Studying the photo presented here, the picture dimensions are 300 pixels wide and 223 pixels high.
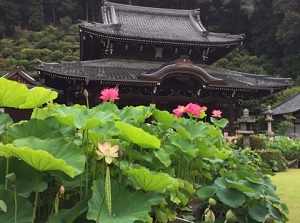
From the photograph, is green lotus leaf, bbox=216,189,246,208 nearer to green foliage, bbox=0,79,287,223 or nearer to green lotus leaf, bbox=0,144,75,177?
green foliage, bbox=0,79,287,223

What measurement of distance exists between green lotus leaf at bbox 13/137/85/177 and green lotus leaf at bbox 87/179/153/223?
122mm

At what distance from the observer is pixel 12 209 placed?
1.18 metres

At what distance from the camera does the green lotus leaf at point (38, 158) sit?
1.06 m

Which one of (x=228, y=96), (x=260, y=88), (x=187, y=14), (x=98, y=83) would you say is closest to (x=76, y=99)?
(x=98, y=83)

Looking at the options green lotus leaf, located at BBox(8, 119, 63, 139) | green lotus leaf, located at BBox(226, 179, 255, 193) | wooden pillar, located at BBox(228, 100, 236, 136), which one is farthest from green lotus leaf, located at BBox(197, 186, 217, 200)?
wooden pillar, located at BBox(228, 100, 236, 136)

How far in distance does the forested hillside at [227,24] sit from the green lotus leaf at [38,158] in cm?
2855

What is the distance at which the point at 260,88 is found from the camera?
11750mm

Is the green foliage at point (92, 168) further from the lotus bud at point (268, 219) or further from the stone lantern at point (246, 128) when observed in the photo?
the stone lantern at point (246, 128)

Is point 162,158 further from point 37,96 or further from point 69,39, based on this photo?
point 69,39

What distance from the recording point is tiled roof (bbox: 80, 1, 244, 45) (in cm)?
1259

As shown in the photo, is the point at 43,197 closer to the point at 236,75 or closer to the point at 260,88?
the point at 260,88

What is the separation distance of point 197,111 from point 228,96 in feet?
32.2

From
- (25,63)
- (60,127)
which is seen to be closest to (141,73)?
(60,127)

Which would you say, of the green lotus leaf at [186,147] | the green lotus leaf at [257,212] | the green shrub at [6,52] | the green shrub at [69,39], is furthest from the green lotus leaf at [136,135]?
the green shrub at [69,39]
